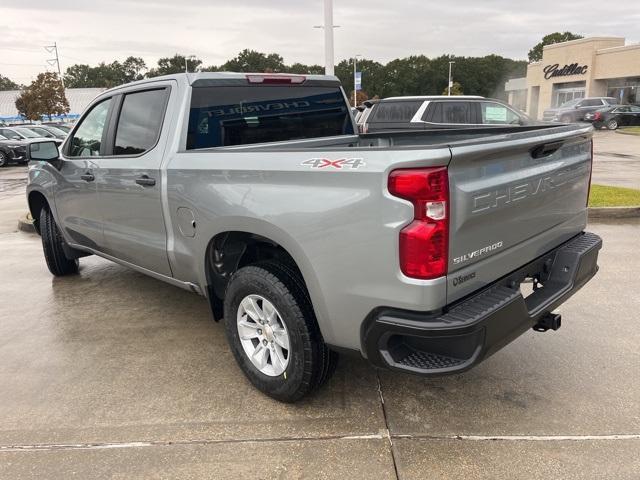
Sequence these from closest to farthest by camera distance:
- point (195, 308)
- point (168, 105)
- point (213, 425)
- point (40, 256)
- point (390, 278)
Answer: point (390, 278) → point (213, 425) → point (168, 105) → point (195, 308) → point (40, 256)

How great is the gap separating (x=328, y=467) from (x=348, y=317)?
0.75m

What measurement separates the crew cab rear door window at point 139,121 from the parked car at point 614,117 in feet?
98.0

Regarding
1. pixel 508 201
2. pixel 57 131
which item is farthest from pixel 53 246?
Result: pixel 57 131

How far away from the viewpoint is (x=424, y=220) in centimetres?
225

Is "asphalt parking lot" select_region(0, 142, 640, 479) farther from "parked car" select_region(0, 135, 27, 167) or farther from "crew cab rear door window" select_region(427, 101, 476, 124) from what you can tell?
"parked car" select_region(0, 135, 27, 167)

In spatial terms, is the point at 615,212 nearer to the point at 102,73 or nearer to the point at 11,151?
the point at 11,151

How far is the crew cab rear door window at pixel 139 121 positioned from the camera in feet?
12.3

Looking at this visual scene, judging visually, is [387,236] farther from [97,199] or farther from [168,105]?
[97,199]

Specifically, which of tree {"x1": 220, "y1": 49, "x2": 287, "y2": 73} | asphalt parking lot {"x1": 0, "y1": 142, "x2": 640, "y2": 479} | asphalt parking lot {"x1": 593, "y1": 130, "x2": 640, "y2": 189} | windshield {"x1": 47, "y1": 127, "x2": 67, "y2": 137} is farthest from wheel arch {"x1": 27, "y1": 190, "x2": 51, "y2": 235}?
tree {"x1": 220, "y1": 49, "x2": 287, "y2": 73}

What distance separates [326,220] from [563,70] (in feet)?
169

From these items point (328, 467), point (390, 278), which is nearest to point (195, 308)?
point (328, 467)

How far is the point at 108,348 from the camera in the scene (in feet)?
13.2

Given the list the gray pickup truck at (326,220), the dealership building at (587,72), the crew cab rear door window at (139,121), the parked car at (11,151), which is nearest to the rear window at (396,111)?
the gray pickup truck at (326,220)

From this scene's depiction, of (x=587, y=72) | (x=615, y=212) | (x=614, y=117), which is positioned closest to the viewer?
(x=615, y=212)
